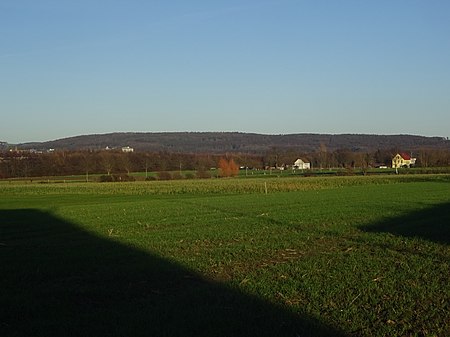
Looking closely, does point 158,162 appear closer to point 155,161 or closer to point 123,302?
point 155,161

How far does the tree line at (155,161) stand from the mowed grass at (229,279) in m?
92.8

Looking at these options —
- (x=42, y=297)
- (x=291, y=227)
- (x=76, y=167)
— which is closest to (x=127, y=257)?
(x=42, y=297)

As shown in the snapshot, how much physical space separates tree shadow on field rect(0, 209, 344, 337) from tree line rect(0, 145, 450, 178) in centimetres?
10185

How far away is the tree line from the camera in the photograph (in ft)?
372

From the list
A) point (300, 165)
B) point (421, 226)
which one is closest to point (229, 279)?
point (421, 226)

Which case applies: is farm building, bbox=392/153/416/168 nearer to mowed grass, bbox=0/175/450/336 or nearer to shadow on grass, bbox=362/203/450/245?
shadow on grass, bbox=362/203/450/245

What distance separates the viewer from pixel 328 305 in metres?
9.43

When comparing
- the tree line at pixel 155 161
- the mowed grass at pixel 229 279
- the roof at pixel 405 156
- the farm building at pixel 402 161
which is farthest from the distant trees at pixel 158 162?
the mowed grass at pixel 229 279

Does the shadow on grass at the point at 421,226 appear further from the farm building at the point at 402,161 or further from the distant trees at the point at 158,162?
the farm building at the point at 402,161

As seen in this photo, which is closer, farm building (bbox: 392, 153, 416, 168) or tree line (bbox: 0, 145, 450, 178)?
tree line (bbox: 0, 145, 450, 178)

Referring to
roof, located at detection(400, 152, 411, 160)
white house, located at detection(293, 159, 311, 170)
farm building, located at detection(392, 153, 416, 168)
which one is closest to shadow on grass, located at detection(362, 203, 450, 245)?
white house, located at detection(293, 159, 311, 170)

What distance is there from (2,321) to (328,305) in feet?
16.7

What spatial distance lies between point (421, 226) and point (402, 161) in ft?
428

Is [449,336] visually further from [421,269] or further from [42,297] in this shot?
[42,297]
